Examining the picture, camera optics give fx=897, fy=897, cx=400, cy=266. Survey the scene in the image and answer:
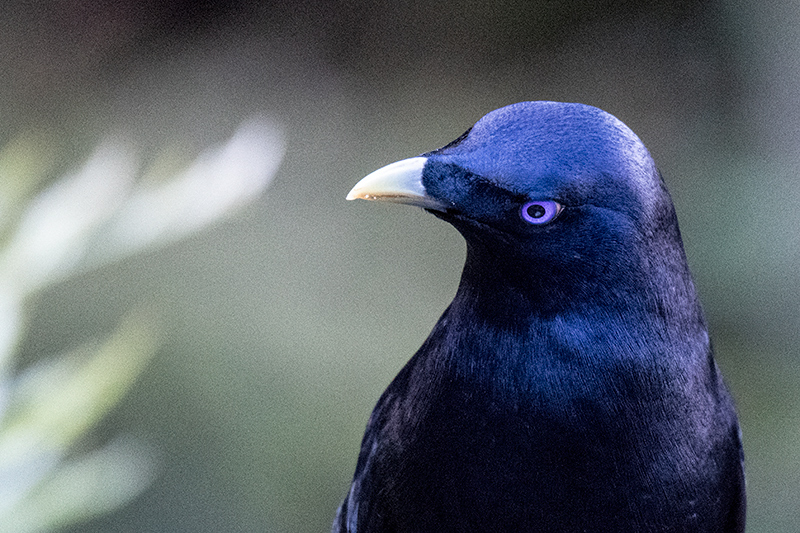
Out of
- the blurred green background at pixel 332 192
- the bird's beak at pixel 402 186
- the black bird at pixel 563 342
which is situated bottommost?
the black bird at pixel 563 342

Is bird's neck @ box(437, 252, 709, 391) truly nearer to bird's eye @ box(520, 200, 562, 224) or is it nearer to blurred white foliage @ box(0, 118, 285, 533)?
bird's eye @ box(520, 200, 562, 224)

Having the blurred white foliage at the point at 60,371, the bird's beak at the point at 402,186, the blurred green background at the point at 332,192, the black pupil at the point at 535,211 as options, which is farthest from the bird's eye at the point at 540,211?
the blurred green background at the point at 332,192

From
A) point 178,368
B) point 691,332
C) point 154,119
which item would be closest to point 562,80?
point 154,119

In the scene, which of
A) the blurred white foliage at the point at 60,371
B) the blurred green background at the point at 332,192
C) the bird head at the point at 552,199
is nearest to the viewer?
the bird head at the point at 552,199

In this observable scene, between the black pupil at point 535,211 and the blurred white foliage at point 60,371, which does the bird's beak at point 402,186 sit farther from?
the blurred white foliage at point 60,371

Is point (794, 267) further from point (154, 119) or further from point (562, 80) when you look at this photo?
point (154, 119)

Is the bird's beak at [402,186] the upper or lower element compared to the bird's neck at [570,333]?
upper

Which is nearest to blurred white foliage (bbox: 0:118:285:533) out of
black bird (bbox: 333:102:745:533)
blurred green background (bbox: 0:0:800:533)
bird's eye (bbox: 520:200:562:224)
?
blurred green background (bbox: 0:0:800:533)

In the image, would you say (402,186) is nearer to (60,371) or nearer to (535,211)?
(535,211)

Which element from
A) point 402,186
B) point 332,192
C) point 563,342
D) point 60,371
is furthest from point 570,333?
point 332,192
